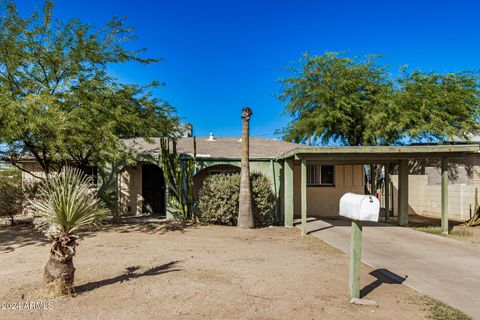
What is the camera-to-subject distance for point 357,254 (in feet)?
17.4

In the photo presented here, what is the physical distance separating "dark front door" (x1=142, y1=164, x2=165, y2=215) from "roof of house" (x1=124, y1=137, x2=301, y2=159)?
3.76 ft

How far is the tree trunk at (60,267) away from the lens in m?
5.17

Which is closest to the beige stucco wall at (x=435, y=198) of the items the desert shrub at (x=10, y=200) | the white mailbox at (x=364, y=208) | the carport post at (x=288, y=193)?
the carport post at (x=288, y=193)

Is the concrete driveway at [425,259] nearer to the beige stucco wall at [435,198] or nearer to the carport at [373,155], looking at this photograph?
the carport at [373,155]

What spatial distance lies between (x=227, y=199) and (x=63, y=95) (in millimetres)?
6368

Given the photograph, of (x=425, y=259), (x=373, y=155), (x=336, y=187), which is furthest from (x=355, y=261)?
(x=336, y=187)

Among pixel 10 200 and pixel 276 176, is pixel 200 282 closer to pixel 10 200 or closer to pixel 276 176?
pixel 276 176

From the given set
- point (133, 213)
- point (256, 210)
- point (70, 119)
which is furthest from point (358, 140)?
point (70, 119)

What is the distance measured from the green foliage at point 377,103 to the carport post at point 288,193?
6.47 meters

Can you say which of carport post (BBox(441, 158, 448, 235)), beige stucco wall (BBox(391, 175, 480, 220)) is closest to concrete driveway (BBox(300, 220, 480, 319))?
carport post (BBox(441, 158, 448, 235))

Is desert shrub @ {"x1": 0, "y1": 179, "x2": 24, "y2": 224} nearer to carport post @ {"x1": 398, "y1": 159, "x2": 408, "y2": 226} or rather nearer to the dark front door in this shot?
the dark front door

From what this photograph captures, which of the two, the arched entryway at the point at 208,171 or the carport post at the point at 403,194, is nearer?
the carport post at the point at 403,194

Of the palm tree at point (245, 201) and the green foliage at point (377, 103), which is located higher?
the green foliage at point (377, 103)

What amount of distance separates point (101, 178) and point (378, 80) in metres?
14.9
